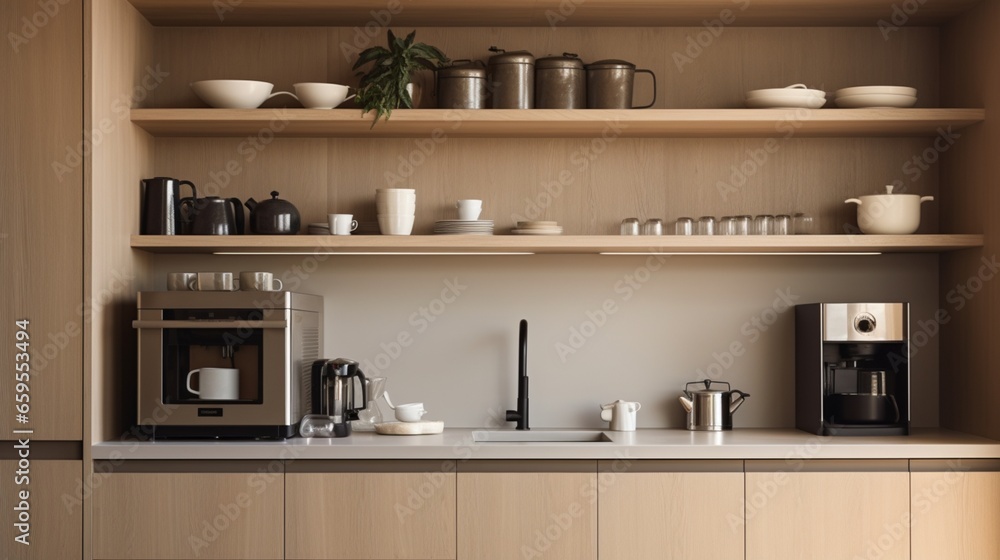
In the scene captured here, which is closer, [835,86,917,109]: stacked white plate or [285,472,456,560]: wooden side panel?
[285,472,456,560]: wooden side panel

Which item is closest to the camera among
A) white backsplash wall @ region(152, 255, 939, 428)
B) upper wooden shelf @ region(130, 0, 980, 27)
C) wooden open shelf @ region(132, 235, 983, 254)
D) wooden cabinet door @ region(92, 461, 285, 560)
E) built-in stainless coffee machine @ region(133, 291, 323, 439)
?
wooden cabinet door @ region(92, 461, 285, 560)

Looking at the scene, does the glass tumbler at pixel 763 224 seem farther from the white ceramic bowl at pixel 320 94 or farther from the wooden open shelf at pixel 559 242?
the white ceramic bowl at pixel 320 94

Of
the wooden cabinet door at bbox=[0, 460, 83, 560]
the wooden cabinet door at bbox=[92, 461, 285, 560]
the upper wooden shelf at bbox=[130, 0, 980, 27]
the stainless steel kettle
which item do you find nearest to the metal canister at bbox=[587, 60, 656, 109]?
the upper wooden shelf at bbox=[130, 0, 980, 27]

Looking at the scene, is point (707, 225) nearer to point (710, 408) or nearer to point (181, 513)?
point (710, 408)

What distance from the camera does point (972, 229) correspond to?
3.14 metres

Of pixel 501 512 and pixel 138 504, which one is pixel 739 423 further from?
pixel 138 504

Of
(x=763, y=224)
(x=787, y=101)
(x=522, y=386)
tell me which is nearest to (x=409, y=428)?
(x=522, y=386)

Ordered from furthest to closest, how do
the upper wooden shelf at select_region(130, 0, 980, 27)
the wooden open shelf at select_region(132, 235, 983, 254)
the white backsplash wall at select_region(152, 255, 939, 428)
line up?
the white backsplash wall at select_region(152, 255, 939, 428)
the upper wooden shelf at select_region(130, 0, 980, 27)
the wooden open shelf at select_region(132, 235, 983, 254)

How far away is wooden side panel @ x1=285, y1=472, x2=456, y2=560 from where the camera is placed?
2.81 m

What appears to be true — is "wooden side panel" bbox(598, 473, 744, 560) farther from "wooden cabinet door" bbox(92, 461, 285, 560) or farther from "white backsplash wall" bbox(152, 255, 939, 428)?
"wooden cabinet door" bbox(92, 461, 285, 560)

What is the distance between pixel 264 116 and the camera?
120 inches

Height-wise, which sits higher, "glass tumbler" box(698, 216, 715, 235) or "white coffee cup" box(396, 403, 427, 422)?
"glass tumbler" box(698, 216, 715, 235)

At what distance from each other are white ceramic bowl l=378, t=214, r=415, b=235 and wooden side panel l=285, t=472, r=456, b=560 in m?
0.81

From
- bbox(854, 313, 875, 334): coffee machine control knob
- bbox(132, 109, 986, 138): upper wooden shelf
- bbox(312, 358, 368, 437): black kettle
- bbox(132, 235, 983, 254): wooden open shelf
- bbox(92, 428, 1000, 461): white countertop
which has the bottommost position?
bbox(92, 428, 1000, 461): white countertop
